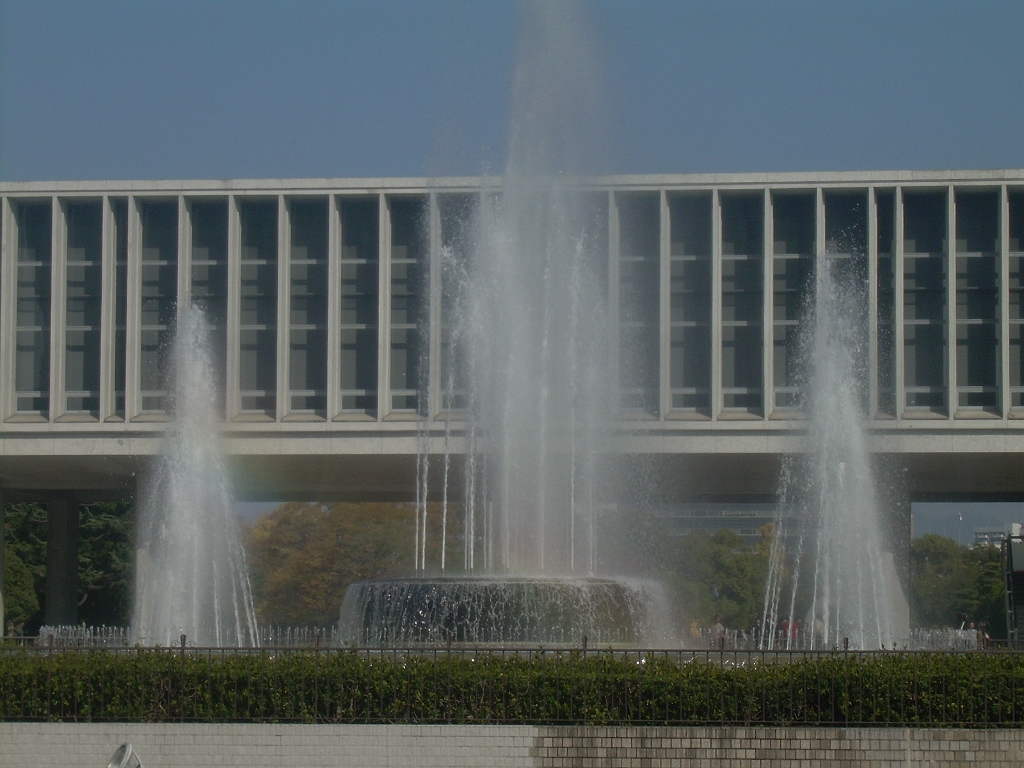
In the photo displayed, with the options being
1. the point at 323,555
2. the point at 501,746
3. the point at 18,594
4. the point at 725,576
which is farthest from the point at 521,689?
the point at 725,576

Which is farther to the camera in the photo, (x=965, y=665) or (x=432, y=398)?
(x=432, y=398)

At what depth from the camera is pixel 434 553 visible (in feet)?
159

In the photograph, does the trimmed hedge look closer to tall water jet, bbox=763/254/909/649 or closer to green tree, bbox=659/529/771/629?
tall water jet, bbox=763/254/909/649

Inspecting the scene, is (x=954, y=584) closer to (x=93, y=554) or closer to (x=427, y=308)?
(x=93, y=554)

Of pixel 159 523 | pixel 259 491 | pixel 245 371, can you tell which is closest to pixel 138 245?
pixel 245 371

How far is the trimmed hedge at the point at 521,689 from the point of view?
12.4m

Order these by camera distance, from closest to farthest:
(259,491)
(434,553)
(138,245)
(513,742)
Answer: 1. (513,742)
2. (138,245)
3. (259,491)
4. (434,553)

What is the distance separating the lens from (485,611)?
16.4m

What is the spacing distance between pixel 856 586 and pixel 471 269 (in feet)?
35.9

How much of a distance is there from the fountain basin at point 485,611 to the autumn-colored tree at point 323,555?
30.9 metres

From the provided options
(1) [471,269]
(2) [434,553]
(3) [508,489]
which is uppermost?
(1) [471,269]

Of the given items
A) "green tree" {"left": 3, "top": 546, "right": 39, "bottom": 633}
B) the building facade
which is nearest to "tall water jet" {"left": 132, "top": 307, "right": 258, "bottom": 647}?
the building facade

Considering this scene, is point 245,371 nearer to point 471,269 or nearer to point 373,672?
point 471,269

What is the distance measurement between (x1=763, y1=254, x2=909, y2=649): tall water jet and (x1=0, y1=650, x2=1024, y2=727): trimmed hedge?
14.8 m
